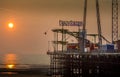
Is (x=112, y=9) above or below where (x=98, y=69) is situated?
above

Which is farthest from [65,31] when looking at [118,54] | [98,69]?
[118,54]

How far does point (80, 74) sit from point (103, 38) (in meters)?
15.4

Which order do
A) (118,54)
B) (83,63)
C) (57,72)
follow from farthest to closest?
1. (57,72)
2. (83,63)
3. (118,54)

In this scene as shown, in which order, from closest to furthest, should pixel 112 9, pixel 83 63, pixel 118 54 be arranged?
pixel 118 54 < pixel 83 63 < pixel 112 9

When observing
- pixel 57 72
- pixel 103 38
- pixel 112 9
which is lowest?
pixel 57 72

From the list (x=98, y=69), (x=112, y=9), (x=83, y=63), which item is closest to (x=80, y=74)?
(x=83, y=63)

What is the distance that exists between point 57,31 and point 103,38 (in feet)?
27.6

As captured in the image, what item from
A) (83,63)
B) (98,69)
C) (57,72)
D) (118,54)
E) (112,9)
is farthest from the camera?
(112,9)

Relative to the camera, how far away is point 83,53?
6309cm

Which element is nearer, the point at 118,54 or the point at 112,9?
the point at 118,54

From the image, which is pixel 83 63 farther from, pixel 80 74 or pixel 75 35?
pixel 75 35

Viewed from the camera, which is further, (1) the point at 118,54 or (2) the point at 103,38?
(2) the point at 103,38

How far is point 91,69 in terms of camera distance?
61.3 m

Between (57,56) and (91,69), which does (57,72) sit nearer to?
(57,56)
